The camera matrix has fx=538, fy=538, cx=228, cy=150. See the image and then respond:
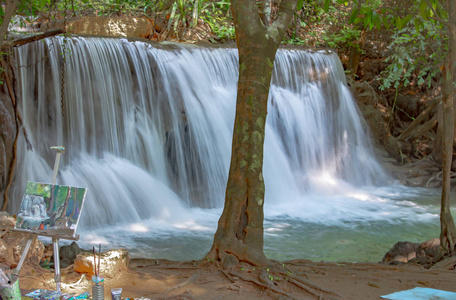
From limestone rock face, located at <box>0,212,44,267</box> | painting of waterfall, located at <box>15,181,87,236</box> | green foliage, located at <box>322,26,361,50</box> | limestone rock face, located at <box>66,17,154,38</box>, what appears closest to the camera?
painting of waterfall, located at <box>15,181,87,236</box>

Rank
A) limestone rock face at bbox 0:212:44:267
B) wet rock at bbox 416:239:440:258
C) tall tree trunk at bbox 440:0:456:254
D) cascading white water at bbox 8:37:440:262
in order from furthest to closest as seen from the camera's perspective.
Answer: cascading white water at bbox 8:37:440:262 → wet rock at bbox 416:239:440:258 → tall tree trunk at bbox 440:0:456:254 → limestone rock face at bbox 0:212:44:267

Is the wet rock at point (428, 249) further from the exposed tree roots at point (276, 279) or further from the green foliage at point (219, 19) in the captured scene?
the green foliage at point (219, 19)

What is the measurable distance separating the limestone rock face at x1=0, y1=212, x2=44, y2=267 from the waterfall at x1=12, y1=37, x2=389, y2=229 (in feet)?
9.26

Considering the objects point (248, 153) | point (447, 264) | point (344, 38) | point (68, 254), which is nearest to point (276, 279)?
point (248, 153)

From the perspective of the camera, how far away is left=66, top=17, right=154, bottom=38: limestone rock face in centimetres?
1258

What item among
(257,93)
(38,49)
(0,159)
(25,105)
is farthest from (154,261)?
(38,49)

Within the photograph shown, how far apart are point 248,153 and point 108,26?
8754 mm

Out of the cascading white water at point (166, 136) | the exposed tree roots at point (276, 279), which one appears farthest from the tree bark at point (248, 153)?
the cascading white water at point (166, 136)

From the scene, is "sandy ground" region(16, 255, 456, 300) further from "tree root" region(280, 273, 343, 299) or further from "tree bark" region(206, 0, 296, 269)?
"tree bark" region(206, 0, 296, 269)

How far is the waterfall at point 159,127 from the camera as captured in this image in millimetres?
8820

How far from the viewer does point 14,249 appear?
201 inches

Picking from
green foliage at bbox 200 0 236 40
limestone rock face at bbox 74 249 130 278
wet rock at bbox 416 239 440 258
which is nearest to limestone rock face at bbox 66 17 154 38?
green foliage at bbox 200 0 236 40

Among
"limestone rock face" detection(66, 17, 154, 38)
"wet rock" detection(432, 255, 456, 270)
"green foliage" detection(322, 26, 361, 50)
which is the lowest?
"wet rock" detection(432, 255, 456, 270)

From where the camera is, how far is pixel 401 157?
14.5 meters
